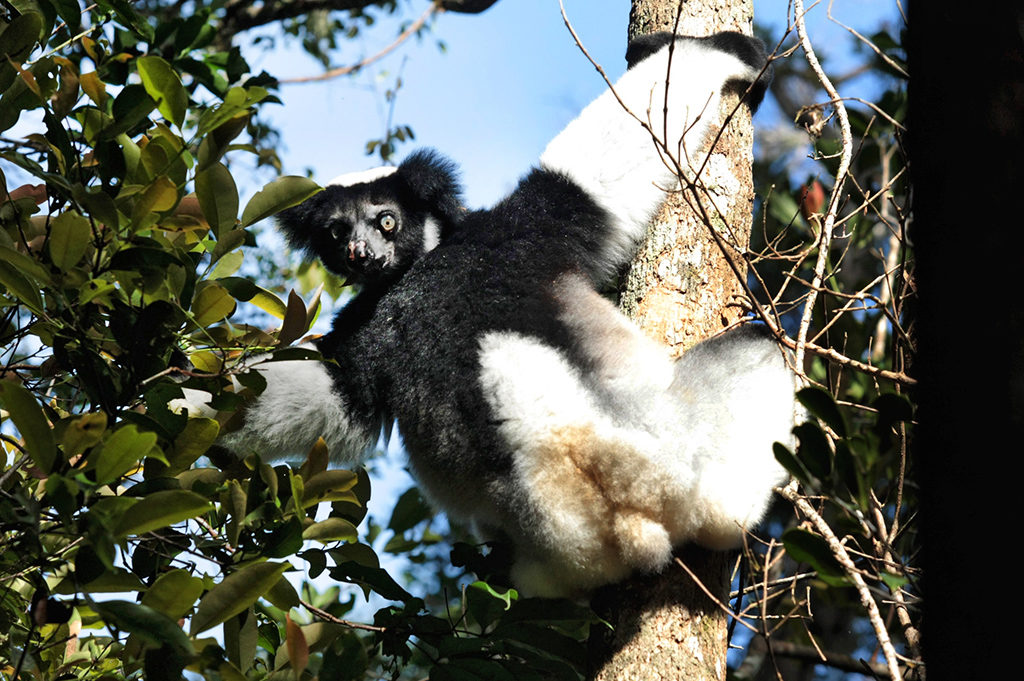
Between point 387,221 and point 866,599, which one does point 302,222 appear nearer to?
point 387,221

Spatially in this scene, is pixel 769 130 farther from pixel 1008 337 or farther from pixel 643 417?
pixel 1008 337

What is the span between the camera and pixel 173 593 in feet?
4.97

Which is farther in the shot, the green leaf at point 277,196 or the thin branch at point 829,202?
the thin branch at point 829,202

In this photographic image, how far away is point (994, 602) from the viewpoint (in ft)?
2.31

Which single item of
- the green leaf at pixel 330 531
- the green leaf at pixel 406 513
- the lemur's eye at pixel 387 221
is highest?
the lemur's eye at pixel 387 221

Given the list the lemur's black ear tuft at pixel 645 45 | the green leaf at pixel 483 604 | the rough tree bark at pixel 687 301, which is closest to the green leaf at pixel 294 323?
the green leaf at pixel 483 604

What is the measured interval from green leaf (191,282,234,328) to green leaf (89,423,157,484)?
1.33 ft

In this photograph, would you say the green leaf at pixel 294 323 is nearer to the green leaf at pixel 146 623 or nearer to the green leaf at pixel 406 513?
the green leaf at pixel 146 623

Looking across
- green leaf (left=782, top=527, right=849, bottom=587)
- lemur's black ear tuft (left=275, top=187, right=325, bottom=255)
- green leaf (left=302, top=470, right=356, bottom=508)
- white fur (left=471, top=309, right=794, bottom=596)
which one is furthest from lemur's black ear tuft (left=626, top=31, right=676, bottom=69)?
green leaf (left=782, top=527, right=849, bottom=587)

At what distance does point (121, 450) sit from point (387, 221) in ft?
6.77

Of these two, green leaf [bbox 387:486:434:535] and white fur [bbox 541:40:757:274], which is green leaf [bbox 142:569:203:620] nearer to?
green leaf [bbox 387:486:434:535]

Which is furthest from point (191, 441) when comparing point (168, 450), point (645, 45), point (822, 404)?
point (645, 45)

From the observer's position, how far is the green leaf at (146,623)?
1378 millimetres

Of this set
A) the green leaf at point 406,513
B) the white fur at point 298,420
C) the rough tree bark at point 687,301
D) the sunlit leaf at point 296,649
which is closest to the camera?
the sunlit leaf at point 296,649
